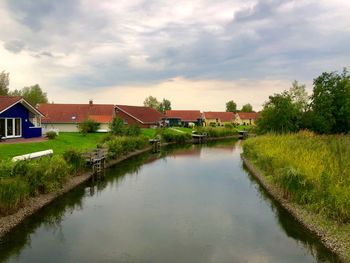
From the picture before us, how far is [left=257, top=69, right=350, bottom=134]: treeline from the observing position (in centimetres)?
4003

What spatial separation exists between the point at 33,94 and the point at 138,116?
3202 cm

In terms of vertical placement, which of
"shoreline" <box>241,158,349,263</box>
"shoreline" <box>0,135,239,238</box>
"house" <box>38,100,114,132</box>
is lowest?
"shoreline" <box>241,158,349,263</box>

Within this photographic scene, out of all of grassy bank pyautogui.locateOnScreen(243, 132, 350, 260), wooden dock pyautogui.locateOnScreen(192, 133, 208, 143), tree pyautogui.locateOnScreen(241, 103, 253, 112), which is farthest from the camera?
tree pyautogui.locateOnScreen(241, 103, 253, 112)

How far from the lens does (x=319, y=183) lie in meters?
15.3

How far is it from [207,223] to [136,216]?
3215mm

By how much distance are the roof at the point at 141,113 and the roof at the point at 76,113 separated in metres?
3.37

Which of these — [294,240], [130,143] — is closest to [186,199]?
[294,240]

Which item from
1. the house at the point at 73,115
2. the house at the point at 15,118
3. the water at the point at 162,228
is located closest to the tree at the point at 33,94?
the house at the point at 73,115

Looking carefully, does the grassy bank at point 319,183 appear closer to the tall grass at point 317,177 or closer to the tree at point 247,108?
the tall grass at point 317,177

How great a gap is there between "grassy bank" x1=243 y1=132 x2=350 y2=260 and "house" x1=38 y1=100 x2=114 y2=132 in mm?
34931

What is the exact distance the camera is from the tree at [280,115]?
40.5 metres

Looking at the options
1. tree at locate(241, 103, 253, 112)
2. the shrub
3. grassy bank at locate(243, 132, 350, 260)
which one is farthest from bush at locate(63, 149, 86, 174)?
tree at locate(241, 103, 253, 112)

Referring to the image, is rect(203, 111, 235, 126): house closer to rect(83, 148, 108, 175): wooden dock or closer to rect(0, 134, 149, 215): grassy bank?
rect(83, 148, 108, 175): wooden dock

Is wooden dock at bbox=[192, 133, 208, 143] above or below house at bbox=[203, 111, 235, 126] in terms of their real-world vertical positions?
below
